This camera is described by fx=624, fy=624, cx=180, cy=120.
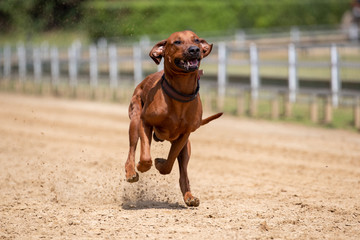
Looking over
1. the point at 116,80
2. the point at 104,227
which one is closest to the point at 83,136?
the point at 104,227

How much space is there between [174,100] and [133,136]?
680 mm

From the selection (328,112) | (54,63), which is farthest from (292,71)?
(54,63)

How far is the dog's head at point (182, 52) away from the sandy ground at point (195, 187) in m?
1.24

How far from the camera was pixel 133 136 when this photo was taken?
223 inches

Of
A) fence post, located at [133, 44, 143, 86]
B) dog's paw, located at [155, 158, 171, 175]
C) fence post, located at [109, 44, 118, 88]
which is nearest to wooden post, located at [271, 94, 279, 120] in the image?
fence post, located at [133, 44, 143, 86]

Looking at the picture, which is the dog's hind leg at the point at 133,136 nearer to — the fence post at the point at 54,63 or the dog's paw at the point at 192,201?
the dog's paw at the point at 192,201

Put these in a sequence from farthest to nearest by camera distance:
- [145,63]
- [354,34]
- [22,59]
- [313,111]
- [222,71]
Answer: [22,59] → [354,34] → [145,63] → [222,71] → [313,111]

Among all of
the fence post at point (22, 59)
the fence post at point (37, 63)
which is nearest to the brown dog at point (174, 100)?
the fence post at point (37, 63)

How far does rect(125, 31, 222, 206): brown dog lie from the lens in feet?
16.5

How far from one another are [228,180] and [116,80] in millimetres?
11652

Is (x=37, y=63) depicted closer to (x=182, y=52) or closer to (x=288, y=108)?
(x=288, y=108)

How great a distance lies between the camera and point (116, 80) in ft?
59.8

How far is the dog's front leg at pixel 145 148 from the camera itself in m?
5.20

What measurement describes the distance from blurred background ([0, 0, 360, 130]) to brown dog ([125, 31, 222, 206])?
311cm
